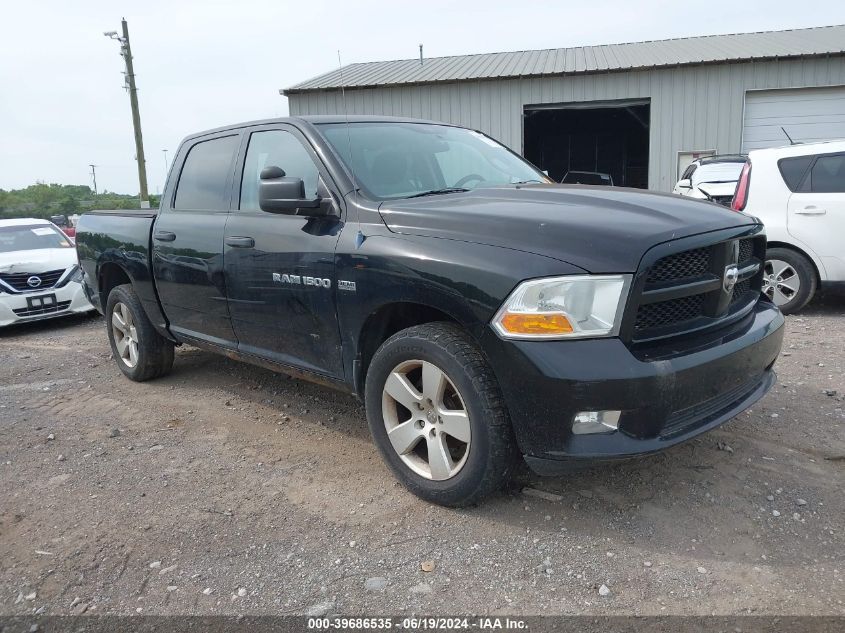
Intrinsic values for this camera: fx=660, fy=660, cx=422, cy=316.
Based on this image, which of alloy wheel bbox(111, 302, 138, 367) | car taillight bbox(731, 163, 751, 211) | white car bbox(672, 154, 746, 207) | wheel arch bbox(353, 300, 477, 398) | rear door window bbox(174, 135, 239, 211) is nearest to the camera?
wheel arch bbox(353, 300, 477, 398)

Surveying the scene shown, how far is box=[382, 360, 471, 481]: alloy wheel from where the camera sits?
277 cm

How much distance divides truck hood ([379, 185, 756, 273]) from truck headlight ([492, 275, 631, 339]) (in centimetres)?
6

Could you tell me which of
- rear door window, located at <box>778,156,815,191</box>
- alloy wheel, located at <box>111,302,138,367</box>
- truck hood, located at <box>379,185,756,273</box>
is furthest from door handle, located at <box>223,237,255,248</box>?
rear door window, located at <box>778,156,815,191</box>

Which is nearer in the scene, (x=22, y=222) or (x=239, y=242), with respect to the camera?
(x=239, y=242)

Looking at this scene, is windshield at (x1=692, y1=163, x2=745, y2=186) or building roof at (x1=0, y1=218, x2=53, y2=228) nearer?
building roof at (x1=0, y1=218, x2=53, y2=228)

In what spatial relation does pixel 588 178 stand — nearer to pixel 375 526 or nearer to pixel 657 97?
pixel 375 526

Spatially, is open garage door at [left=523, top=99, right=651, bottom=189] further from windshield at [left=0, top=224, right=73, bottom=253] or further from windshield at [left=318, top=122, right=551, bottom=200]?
windshield at [left=318, top=122, right=551, bottom=200]

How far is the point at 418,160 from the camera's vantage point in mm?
3654

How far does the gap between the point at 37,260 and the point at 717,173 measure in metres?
10.1

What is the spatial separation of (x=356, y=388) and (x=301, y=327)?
0.46 metres

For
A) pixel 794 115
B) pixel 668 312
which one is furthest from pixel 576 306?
pixel 794 115

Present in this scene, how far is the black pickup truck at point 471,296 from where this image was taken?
Result: 95.7 inches

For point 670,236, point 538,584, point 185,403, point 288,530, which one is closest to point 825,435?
point 670,236

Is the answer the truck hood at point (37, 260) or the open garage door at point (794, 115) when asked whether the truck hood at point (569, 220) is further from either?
the open garage door at point (794, 115)
